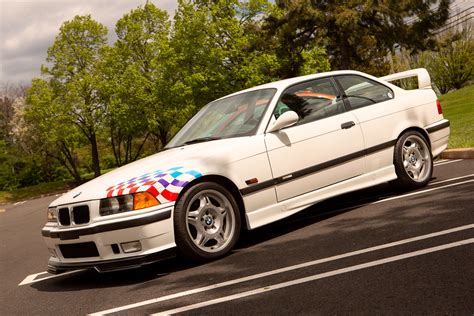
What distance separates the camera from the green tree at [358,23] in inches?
981

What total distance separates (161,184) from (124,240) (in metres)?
0.58

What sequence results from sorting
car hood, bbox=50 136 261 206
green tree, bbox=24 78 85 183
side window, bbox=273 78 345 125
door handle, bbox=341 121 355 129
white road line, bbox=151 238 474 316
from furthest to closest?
green tree, bbox=24 78 85 183 → door handle, bbox=341 121 355 129 → side window, bbox=273 78 345 125 → car hood, bbox=50 136 261 206 → white road line, bbox=151 238 474 316

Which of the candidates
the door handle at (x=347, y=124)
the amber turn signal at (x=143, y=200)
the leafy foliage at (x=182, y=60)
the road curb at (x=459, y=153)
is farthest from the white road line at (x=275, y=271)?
the leafy foliage at (x=182, y=60)

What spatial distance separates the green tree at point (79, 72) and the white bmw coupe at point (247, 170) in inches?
1491

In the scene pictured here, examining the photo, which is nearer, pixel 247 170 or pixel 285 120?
pixel 247 170

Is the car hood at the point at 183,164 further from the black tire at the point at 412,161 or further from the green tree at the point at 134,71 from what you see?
the green tree at the point at 134,71

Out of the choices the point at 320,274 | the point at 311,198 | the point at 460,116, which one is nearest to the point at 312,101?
the point at 311,198

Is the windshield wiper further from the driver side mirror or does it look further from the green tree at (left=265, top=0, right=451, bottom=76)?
the green tree at (left=265, top=0, right=451, bottom=76)

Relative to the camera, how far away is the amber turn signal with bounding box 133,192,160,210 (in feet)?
15.6

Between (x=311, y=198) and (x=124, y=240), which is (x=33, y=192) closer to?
(x=311, y=198)

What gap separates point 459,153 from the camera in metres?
9.30

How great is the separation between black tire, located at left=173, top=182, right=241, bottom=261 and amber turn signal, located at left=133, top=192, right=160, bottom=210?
222 mm

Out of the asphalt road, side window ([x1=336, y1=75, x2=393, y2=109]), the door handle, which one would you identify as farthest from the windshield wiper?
side window ([x1=336, y1=75, x2=393, y2=109])

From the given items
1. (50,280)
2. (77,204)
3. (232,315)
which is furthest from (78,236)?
(232,315)
